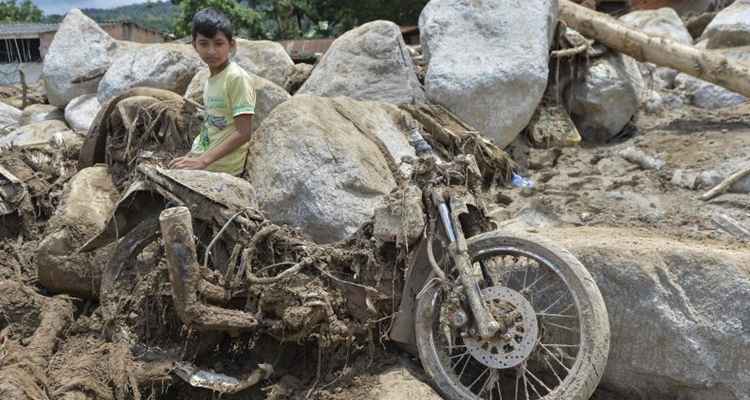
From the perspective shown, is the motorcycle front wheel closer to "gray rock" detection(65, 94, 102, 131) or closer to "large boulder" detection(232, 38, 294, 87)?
"large boulder" detection(232, 38, 294, 87)

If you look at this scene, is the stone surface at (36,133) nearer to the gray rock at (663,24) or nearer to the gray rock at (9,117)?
the gray rock at (9,117)

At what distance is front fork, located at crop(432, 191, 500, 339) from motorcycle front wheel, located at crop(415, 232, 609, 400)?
0.26 ft

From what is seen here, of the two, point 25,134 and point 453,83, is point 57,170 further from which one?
point 453,83

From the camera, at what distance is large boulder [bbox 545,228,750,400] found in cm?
332

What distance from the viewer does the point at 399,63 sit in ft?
23.5

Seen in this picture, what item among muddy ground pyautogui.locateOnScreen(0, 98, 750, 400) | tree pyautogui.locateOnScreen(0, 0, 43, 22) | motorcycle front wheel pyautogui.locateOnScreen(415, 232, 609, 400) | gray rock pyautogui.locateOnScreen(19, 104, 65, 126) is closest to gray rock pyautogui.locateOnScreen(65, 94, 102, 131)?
gray rock pyautogui.locateOnScreen(19, 104, 65, 126)

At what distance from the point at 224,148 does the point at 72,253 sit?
137 centimetres

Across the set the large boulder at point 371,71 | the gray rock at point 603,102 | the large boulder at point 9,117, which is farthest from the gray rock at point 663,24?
the large boulder at point 9,117

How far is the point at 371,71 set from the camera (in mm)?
7086

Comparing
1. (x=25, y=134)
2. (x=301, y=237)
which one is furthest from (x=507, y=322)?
(x=25, y=134)

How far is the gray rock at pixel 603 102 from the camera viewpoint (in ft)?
26.9

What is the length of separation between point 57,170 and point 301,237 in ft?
10.5

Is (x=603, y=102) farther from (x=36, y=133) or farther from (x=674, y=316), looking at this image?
(x=36, y=133)

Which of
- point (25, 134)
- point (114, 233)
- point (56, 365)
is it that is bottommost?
point (25, 134)
